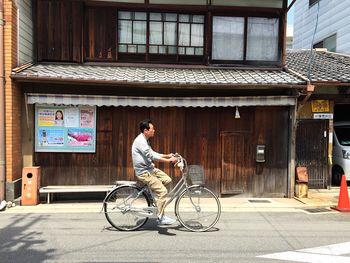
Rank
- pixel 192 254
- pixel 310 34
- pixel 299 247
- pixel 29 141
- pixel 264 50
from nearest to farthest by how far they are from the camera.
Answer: pixel 192 254
pixel 299 247
pixel 29 141
pixel 264 50
pixel 310 34

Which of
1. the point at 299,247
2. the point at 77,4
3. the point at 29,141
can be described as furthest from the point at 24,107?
the point at 299,247

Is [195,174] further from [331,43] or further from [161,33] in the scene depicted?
[331,43]

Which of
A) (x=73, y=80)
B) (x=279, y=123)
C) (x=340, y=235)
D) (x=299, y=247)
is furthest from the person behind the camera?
(x=279, y=123)

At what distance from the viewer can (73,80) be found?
31.4ft

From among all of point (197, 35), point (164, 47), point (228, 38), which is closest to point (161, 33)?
point (164, 47)

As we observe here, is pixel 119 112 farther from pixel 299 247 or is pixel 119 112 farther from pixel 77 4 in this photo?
pixel 299 247

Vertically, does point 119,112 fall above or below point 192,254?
above

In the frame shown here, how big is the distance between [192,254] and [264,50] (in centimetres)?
780

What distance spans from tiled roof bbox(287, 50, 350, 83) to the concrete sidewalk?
325 cm

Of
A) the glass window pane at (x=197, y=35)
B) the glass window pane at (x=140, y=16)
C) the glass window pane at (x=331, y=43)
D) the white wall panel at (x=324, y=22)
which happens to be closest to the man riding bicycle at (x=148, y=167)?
the glass window pane at (x=197, y=35)

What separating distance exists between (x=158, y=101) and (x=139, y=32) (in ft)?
8.24

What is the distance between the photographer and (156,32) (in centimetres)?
1141

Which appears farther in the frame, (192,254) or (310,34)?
(310,34)

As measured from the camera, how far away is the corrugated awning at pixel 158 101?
9867mm
